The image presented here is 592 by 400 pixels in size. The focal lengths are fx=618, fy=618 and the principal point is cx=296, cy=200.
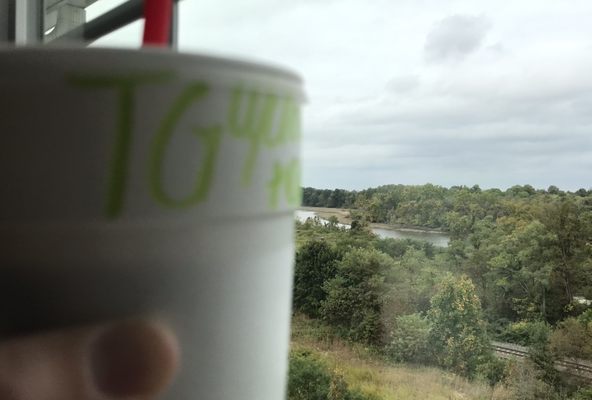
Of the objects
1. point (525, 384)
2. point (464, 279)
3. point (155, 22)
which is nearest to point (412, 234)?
point (464, 279)

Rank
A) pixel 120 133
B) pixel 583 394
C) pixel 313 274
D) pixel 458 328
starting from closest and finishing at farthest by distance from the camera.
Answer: pixel 120 133, pixel 583 394, pixel 458 328, pixel 313 274

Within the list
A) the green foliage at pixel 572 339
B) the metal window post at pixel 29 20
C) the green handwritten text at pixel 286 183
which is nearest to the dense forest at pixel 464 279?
the green foliage at pixel 572 339

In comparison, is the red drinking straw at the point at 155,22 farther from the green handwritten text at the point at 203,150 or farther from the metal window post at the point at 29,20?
the metal window post at the point at 29,20

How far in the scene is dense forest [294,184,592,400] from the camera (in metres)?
0.65

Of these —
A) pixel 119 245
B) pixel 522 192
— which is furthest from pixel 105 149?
pixel 522 192

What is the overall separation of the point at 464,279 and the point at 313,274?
214 millimetres

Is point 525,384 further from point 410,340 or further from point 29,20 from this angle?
point 29,20

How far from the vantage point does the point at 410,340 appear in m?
0.77

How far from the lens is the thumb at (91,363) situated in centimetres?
14

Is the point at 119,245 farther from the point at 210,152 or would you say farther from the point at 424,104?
the point at 424,104

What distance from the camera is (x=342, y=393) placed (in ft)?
2.69

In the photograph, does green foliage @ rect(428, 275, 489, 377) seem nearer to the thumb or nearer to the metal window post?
the thumb

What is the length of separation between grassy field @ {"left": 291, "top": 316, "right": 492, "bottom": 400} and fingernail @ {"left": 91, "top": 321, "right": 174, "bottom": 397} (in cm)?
64

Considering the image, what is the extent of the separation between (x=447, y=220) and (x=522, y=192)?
95 mm
